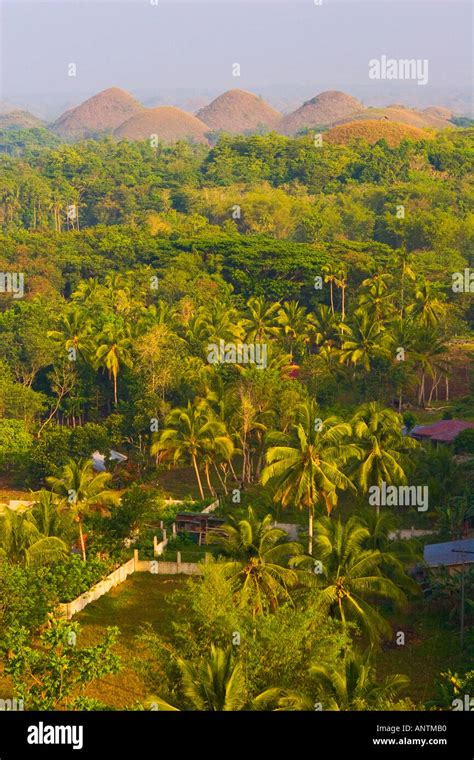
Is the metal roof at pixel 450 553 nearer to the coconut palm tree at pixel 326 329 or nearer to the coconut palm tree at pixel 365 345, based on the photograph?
the coconut palm tree at pixel 365 345

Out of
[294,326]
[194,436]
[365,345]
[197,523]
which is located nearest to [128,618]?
[197,523]

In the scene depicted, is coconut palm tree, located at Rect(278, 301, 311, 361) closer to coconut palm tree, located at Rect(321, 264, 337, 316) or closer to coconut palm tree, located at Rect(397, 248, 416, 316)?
coconut palm tree, located at Rect(397, 248, 416, 316)

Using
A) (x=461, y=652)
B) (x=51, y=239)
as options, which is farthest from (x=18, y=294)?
(x=461, y=652)

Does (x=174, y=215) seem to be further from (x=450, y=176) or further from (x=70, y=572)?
(x=70, y=572)

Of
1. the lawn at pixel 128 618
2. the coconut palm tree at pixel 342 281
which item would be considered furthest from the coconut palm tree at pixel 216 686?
the coconut palm tree at pixel 342 281

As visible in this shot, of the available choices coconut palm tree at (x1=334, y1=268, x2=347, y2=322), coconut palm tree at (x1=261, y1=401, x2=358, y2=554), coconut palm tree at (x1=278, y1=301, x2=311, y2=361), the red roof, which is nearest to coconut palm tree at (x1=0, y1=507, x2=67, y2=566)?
coconut palm tree at (x1=261, y1=401, x2=358, y2=554)

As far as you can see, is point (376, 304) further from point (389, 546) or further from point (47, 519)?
point (47, 519)

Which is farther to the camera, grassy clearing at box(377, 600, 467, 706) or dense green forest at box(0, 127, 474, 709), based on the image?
grassy clearing at box(377, 600, 467, 706)
